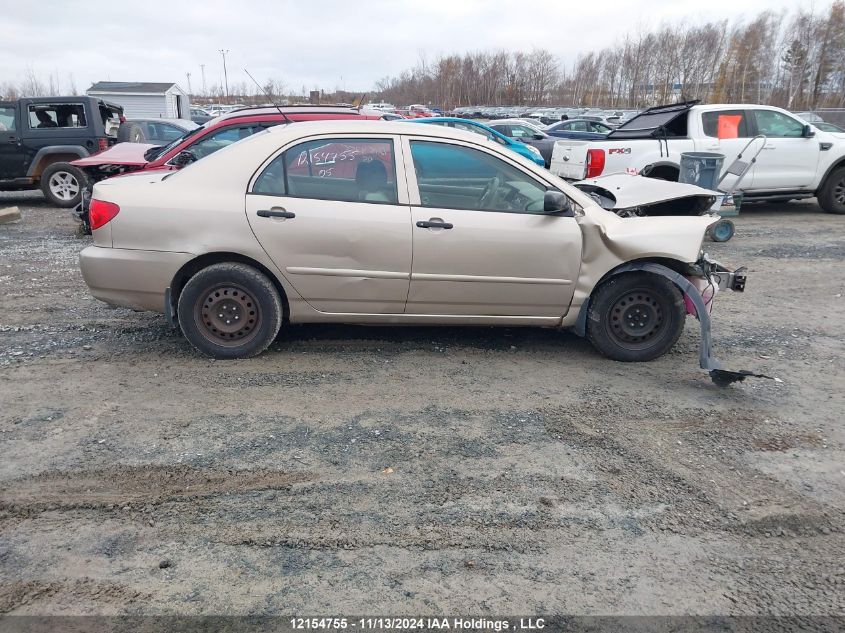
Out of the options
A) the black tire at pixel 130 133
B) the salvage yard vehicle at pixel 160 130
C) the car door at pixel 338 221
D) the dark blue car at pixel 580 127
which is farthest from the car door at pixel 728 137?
the dark blue car at pixel 580 127

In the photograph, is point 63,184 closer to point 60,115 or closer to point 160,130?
point 60,115

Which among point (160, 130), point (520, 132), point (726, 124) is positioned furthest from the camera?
point (520, 132)

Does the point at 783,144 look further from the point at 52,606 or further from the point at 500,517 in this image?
the point at 52,606

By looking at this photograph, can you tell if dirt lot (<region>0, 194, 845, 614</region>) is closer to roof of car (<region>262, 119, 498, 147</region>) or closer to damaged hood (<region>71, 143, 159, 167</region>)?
roof of car (<region>262, 119, 498, 147</region>)

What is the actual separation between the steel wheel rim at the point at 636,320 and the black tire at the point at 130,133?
11.3m

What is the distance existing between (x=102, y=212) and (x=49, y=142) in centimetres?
885

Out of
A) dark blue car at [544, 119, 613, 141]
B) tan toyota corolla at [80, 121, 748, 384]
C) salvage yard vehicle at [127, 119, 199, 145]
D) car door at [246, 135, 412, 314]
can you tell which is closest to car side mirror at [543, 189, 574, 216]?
tan toyota corolla at [80, 121, 748, 384]

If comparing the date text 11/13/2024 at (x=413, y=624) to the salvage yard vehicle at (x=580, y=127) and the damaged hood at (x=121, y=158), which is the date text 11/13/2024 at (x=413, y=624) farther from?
the salvage yard vehicle at (x=580, y=127)

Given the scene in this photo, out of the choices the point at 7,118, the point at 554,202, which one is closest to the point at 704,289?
the point at 554,202

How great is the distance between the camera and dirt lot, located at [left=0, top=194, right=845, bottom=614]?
102 inches

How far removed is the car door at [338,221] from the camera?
4.54 m

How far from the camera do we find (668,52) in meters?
66.2

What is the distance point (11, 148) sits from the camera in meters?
11.6

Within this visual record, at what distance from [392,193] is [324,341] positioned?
140 cm
